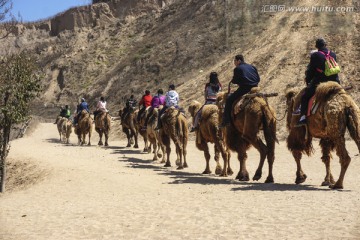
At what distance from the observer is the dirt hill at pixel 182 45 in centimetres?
3812

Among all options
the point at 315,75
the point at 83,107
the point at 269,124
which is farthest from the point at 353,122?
the point at 83,107

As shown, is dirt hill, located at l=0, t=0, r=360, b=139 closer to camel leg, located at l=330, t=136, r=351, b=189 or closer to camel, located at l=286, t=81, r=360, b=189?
camel, located at l=286, t=81, r=360, b=189

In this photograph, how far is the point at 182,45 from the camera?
173 feet

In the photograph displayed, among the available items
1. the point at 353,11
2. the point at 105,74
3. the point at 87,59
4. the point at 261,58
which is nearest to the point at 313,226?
the point at 261,58

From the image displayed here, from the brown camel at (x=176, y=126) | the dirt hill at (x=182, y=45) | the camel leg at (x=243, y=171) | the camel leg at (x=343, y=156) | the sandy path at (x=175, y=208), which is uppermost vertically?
the dirt hill at (x=182, y=45)

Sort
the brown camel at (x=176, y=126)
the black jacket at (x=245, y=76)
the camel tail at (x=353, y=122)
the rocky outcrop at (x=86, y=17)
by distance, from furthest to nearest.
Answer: the rocky outcrop at (x=86, y=17) → the brown camel at (x=176, y=126) → the black jacket at (x=245, y=76) → the camel tail at (x=353, y=122)

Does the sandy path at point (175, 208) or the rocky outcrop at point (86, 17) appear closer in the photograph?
the sandy path at point (175, 208)

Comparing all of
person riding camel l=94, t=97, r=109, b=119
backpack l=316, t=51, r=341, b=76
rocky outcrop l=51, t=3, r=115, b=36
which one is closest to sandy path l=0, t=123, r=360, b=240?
backpack l=316, t=51, r=341, b=76

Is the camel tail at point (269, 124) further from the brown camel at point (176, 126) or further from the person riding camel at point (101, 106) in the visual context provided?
the person riding camel at point (101, 106)

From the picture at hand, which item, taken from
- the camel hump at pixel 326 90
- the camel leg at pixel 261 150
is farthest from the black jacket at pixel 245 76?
the camel hump at pixel 326 90

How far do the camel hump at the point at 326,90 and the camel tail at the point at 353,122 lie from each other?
0.46m

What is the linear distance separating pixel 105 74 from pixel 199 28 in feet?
54.9

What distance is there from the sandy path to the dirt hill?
19.4ft

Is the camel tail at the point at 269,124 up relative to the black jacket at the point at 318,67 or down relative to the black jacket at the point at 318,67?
down
